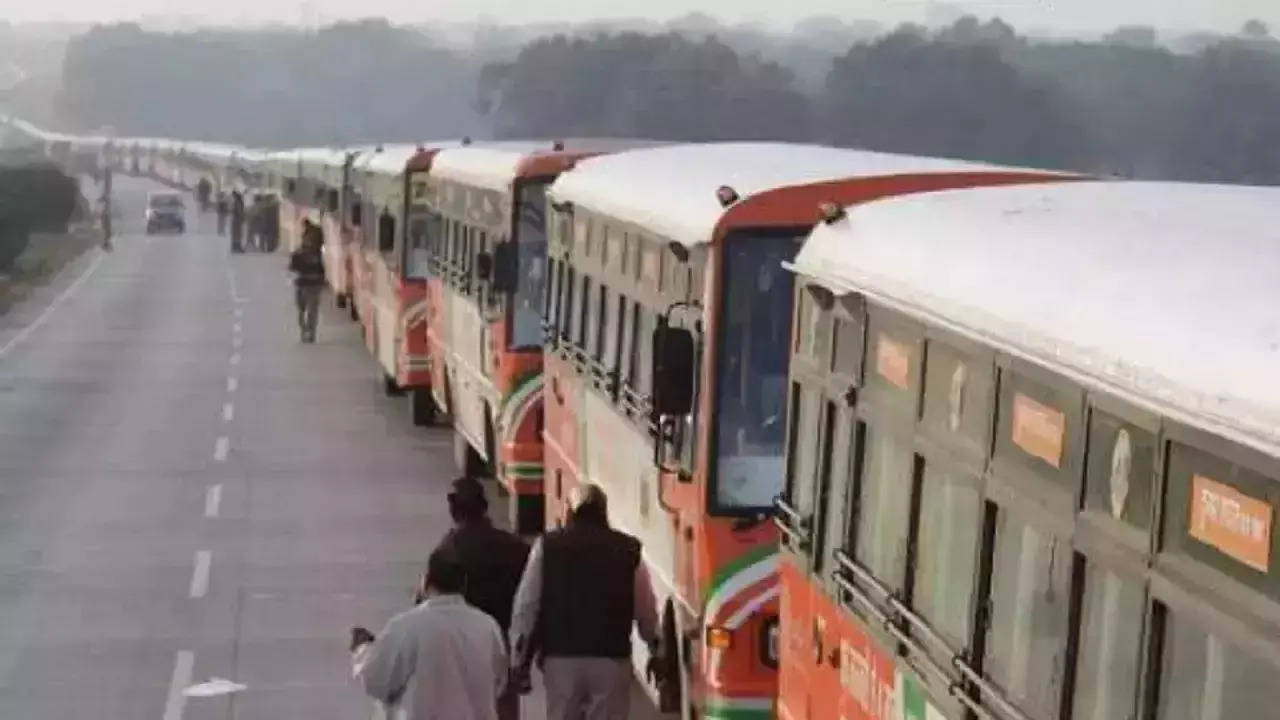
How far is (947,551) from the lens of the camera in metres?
7.95

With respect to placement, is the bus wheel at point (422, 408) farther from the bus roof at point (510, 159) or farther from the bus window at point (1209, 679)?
the bus window at point (1209, 679)

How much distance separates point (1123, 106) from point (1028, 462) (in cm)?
6734

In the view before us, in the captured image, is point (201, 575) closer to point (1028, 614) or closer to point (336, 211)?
point (1028, 614)

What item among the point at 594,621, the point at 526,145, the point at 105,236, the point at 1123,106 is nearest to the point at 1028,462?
the point at 594,621

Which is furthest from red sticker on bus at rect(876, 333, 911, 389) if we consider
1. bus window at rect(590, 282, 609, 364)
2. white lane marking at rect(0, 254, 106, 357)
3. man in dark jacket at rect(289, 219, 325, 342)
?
white lane marking at rect(0, 254, 106, 357)

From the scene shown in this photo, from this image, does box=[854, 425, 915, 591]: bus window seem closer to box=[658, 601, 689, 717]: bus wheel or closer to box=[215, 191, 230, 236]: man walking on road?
box=[658, 601, 689, 717]: bus wheel

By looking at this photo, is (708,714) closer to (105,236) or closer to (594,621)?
(594,621)

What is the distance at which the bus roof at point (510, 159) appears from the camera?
2112 centimetres

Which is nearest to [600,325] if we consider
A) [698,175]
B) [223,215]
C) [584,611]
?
[698,175]

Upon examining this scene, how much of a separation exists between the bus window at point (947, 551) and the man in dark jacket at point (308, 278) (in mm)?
33745

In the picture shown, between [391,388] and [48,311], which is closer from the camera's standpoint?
[391,388]

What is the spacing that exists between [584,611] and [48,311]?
41439mm

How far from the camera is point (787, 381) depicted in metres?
11.8

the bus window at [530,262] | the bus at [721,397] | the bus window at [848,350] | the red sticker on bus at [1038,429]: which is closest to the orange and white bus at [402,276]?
the bus window at [530,262]
